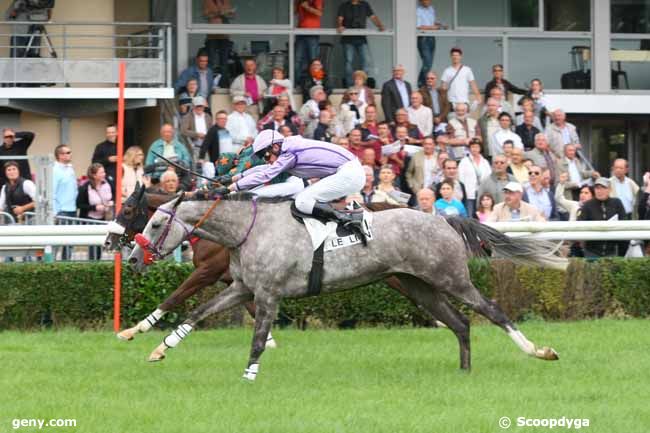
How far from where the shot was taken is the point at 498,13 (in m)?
20.7

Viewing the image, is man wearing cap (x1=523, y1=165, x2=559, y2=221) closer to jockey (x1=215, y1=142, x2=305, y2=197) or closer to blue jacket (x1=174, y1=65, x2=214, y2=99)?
jockey (x1=215, y1=142, x2=305, y2=197)

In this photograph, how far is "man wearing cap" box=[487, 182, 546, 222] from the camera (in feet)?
46.0

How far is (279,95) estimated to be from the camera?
1736 centimetres

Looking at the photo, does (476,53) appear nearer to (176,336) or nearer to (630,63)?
(630,63)

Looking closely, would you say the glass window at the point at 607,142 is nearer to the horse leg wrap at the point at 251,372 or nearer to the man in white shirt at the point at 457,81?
the man in white shirt at the point at 457,81

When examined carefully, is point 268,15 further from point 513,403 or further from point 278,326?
point 513,403

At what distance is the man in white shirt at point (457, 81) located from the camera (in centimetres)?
1866

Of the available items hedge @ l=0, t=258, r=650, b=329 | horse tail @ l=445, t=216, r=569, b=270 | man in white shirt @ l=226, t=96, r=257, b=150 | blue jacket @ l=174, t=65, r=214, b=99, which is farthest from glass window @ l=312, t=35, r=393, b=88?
horse tail @ l=445, t=216, r=569, b=270

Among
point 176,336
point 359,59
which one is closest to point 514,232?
point 176,336

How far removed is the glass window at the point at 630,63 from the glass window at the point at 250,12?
214 inches

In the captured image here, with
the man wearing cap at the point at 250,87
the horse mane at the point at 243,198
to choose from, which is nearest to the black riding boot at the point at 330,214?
the horse mane at the point at 243,198

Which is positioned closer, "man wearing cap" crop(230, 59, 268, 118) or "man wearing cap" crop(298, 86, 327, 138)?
"man wearing cap" crop(298, 86, 327, 138)

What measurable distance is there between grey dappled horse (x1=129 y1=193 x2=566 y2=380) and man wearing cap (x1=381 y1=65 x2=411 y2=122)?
7.93 metres

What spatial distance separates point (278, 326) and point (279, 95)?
518 centimetres
